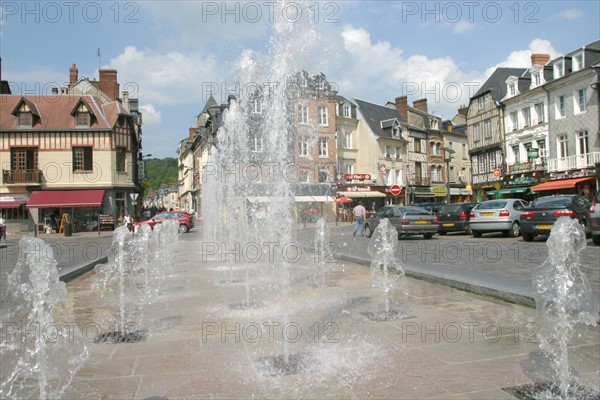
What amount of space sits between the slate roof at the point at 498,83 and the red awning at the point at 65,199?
3572cm

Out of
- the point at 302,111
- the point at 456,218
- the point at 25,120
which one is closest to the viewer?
the point at 302,111

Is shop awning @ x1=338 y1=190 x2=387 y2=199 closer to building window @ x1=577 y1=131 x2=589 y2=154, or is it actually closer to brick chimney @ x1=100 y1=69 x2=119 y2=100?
building window @ x1=577 y1=131 x2=589 y2=154

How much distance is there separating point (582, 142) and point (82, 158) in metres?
36.9

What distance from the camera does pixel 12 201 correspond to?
122 feet

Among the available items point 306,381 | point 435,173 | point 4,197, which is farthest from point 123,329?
point 435,173

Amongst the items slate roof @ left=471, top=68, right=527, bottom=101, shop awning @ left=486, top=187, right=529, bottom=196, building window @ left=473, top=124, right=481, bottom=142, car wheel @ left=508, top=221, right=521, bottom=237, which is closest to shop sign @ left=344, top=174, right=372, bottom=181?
building window @ left=473, top=124, right=481, bottom=142

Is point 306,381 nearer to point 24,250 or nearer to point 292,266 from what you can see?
point 24,250

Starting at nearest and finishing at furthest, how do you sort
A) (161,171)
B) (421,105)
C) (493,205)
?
1. (493,205)
2. (421,105)
3. (161,171)

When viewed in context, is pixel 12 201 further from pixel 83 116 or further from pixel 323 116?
pixel 323 116

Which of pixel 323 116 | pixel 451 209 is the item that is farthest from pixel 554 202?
pixel 323 116

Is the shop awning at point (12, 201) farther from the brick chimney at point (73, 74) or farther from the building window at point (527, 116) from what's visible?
the building window at point (527, 116)

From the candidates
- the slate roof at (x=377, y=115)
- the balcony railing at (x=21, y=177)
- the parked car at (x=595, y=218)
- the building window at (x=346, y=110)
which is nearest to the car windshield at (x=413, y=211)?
the parked car at (x=595, y=218)

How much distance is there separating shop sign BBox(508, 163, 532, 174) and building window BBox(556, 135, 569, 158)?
2854 mm

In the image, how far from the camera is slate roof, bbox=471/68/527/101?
1835 inches
